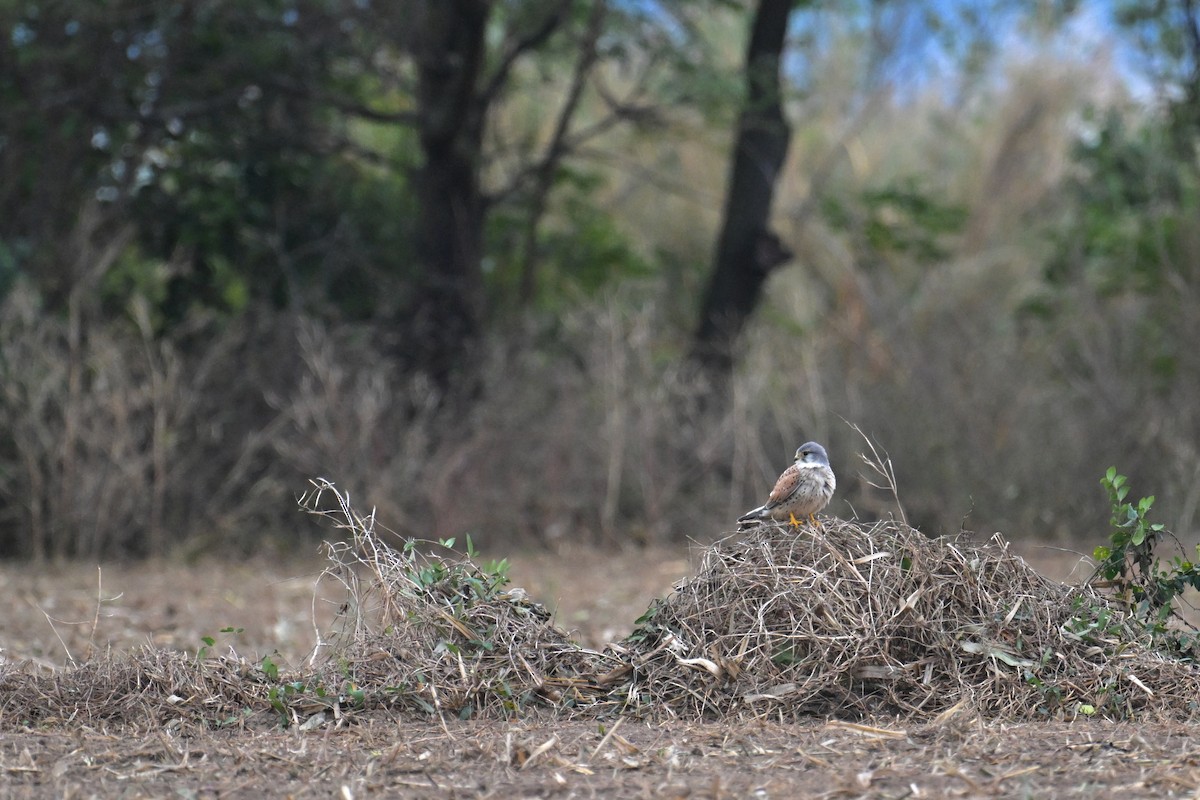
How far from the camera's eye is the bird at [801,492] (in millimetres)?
5203

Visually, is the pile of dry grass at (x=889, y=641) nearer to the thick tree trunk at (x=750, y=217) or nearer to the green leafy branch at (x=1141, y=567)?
the green leafy branch at (x=1141, y=567)

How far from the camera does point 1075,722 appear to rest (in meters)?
4.54

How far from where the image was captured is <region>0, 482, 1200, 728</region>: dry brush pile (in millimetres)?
4684

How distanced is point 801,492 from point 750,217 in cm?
854

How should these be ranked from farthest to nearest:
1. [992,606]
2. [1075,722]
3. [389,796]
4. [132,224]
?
1. [132,224]
2. [992,606]
3. [1075,722]
4. [389,796]

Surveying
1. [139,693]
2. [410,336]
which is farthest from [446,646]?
[410,336]

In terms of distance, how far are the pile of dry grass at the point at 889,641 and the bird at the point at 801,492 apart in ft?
0.71

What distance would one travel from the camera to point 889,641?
188 inches

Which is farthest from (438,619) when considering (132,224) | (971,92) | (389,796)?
(971,92)

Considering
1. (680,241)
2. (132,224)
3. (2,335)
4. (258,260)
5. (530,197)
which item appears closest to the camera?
(2,335)

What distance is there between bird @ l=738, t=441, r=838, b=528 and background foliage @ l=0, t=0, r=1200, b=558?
567 cm

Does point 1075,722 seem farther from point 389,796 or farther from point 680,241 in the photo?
point 680,241

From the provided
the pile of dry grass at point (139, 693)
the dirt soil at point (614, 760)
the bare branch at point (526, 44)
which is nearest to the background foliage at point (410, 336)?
the bare branch at point (526, 44)

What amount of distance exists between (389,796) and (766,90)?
33.4 feet
